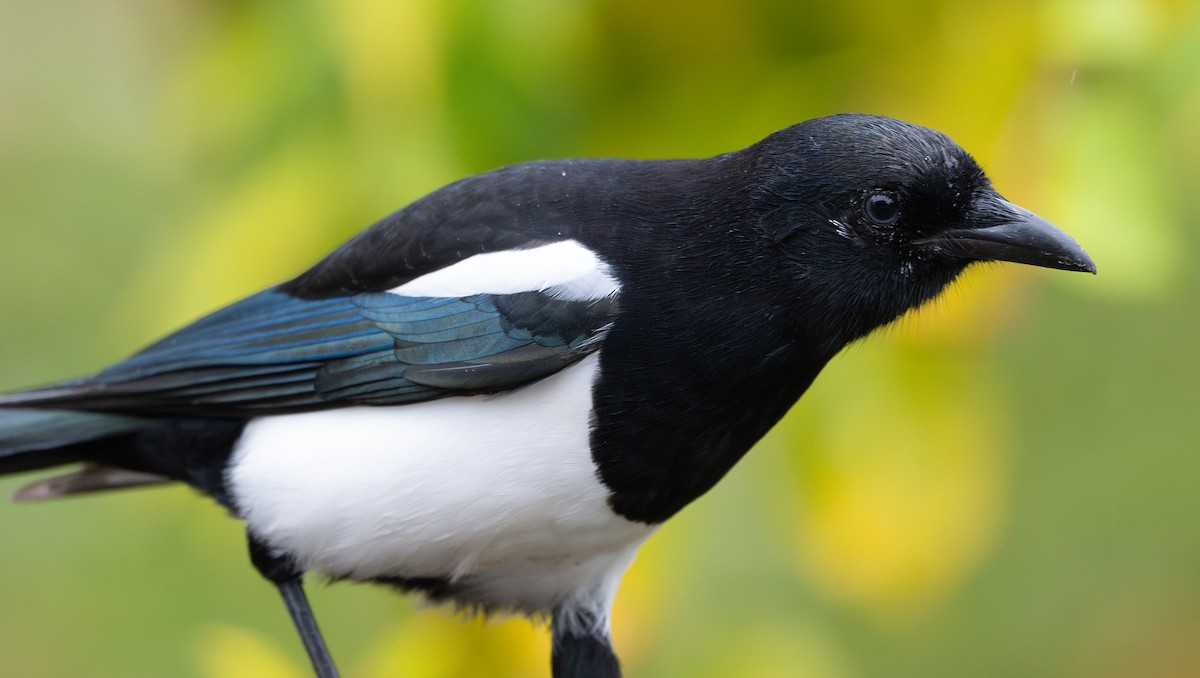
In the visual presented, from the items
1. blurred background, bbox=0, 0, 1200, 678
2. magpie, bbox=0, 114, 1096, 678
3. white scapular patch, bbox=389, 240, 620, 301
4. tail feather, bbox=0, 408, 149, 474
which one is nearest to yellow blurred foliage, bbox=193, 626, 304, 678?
blurred background, bbox=0, 0, 1200, 678

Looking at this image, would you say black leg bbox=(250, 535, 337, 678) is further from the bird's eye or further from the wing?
the bird's eye

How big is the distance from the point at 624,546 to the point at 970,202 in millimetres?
814

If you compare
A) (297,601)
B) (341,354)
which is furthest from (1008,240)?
(297,601)

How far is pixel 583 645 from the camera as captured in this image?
111 inches

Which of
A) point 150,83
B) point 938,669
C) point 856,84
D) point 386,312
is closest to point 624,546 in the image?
point 386,312

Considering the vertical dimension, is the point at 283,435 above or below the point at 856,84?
below

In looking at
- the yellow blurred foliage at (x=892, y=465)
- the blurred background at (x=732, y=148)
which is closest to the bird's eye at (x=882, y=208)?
the blurred background at (x=732, y=148)

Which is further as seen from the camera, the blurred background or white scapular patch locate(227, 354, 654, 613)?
the blurred background

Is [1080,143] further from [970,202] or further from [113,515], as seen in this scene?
[113,515]

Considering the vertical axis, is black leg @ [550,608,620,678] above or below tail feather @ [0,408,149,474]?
below

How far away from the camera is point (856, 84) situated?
3.00 meters

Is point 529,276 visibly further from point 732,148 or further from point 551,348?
point 732,148

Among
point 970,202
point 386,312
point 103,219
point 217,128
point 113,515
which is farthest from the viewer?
point 103,219

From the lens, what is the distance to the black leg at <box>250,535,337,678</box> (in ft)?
8.72
